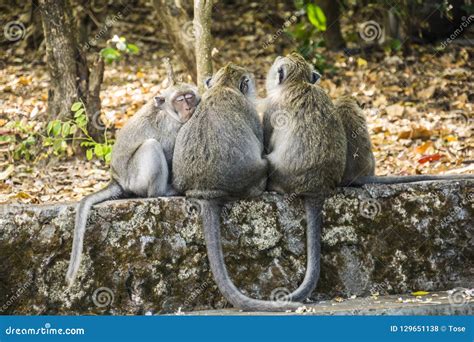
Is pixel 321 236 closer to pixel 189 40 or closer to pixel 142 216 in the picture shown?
pixel 142 216

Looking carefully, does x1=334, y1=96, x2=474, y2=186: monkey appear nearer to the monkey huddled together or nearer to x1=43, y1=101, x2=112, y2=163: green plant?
the monkey huddled together

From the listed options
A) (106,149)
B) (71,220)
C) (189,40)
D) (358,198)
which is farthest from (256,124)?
(189,40)

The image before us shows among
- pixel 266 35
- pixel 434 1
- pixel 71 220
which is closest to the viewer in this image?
pixel 71 220

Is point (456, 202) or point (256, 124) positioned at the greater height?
point (256, 124)

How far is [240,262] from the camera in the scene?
267 inches

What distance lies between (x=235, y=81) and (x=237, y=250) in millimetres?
1271

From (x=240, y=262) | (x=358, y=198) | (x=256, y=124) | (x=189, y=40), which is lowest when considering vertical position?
(x=240, y=262)

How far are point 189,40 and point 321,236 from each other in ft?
14.0

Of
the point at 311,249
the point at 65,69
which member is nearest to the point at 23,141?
the point at 65,69

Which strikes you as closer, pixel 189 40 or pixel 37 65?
pixel 189 40

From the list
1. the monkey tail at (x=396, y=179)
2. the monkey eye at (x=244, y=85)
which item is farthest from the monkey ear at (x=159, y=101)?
the monkey tail at (x=396, y=179)

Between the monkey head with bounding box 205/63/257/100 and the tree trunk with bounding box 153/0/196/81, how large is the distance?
3418 mm

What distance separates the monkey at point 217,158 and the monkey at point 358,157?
2.49 feet

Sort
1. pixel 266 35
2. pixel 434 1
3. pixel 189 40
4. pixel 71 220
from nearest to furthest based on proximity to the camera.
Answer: pixel 71 220 < pixel 189 40 < pixel 434 1 < pixel 266 35
